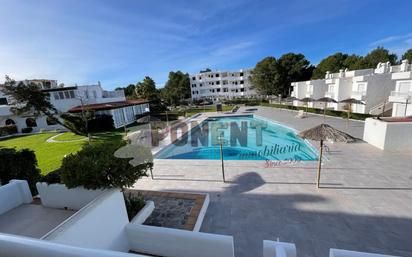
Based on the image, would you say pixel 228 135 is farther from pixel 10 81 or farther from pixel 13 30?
pixel 10 81

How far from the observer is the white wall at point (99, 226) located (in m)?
3.32

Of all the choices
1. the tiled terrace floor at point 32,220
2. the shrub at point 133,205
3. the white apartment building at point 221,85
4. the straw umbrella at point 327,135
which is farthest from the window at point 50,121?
the white apartment building at point 221,85

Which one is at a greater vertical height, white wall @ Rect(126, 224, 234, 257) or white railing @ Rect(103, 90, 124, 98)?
white railing @ Rect(103, 90, 124, 98)

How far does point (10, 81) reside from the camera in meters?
16.7

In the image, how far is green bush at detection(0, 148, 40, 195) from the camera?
23.2ft

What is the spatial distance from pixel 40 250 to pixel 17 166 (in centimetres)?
858

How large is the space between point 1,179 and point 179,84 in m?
53.8

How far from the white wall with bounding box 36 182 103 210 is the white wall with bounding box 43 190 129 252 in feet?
1.55

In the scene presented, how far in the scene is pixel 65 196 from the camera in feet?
16.0

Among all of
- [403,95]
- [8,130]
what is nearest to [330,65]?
[403,95]

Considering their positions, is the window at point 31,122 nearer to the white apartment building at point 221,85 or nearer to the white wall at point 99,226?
the white wall at point 99,226

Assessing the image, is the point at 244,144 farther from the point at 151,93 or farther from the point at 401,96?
the point at 151,93

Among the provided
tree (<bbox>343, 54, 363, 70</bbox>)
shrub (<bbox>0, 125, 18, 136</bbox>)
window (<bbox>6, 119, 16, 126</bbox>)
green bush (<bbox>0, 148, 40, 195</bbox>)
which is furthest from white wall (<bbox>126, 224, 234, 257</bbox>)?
tree (<bbox>343, 54, 363, 70</bbox>)

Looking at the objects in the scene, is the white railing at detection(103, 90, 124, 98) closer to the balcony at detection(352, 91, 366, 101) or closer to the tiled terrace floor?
the tiled terrace floor
